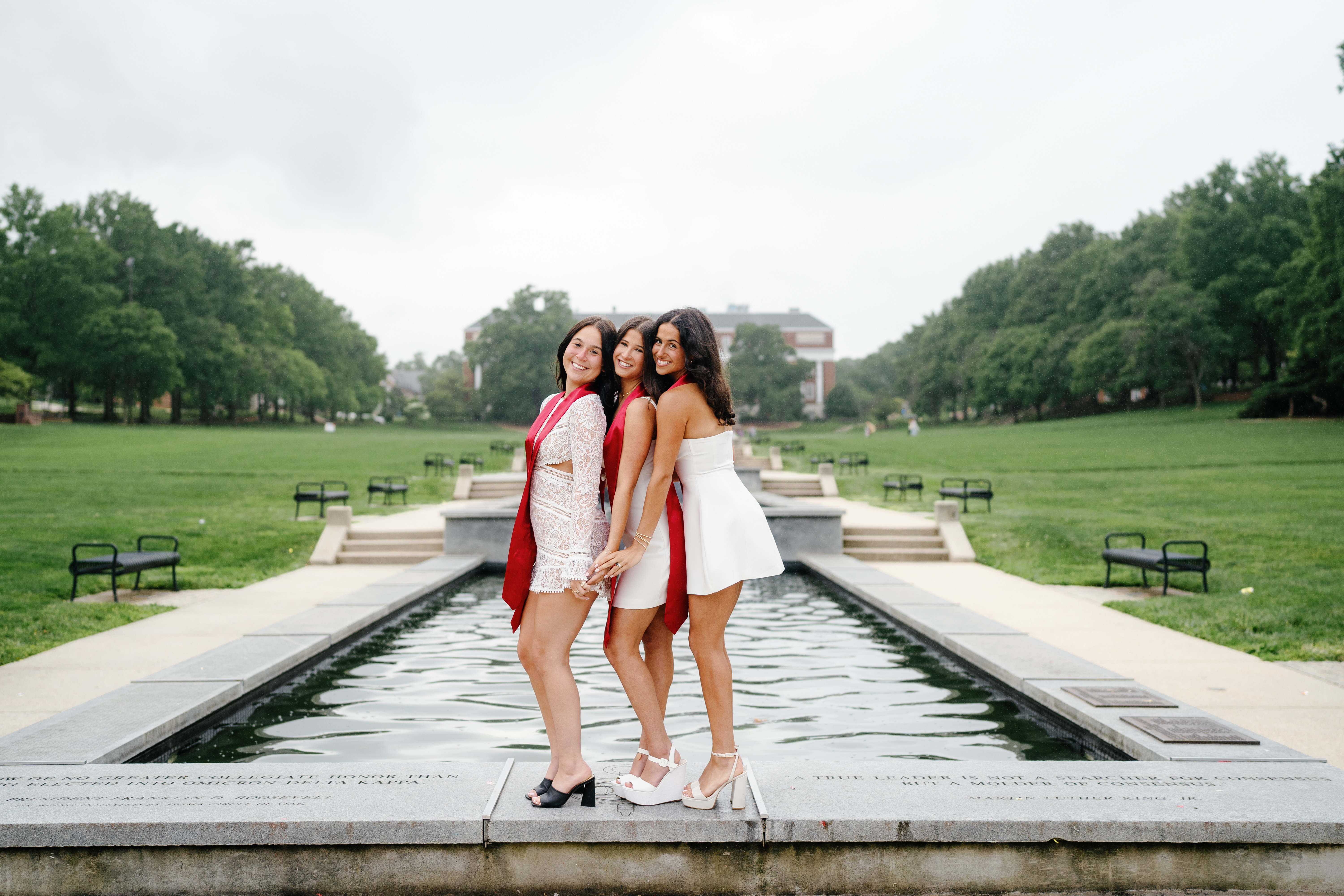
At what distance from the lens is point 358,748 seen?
17.3 feet

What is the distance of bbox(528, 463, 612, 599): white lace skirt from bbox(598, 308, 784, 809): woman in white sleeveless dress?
154mm

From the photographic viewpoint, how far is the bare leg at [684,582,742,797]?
3.50 meters

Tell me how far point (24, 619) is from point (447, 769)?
22.0 feet

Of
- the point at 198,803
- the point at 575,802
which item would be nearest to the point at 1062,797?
the point at 575,802

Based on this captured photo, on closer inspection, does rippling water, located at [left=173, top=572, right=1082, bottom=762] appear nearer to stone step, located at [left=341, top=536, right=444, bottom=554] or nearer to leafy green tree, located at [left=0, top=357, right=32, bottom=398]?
stone step, located at [left=341, top=536, right=444, bottom=554]

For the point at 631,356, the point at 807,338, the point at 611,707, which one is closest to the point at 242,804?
the point at 631,356

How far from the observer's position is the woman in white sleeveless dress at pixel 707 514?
3.39 m

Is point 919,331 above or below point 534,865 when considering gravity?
above

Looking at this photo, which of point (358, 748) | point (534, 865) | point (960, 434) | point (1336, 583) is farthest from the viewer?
point (960, 434)

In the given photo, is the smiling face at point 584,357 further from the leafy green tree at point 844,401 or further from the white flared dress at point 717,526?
the leafy green tree at point 844,401

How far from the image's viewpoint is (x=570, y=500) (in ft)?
11.4

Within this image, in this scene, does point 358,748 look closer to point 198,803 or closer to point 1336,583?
point 198,803

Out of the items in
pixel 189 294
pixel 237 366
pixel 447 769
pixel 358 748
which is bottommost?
pixel 358 748

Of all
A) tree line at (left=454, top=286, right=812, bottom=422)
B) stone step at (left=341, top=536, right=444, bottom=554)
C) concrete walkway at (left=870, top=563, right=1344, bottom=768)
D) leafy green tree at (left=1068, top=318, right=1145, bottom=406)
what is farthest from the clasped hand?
tree line at (left=454, top=286, right=812, bottom=422)
